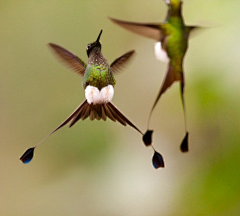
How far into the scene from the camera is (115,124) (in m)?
2.27

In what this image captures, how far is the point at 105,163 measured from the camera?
2172 millimetres

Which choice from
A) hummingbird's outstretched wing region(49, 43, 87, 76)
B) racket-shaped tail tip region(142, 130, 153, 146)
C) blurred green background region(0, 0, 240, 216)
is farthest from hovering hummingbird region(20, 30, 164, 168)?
blurred green background region(0, 0, 240, 216)

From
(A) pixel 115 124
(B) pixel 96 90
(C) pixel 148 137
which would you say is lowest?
(C) pixel 148 137

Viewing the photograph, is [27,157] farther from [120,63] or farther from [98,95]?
[120,63]

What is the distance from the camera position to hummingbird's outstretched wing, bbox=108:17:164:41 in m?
0.46

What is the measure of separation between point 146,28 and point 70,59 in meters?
0.32

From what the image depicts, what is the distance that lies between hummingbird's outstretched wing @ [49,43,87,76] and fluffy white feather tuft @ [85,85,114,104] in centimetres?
10

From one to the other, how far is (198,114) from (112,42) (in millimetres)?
560

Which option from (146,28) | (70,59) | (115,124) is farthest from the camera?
(115,124)

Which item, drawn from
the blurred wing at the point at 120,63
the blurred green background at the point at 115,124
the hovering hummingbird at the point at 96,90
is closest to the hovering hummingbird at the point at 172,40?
the hovering hummingbird at the point at 96,90

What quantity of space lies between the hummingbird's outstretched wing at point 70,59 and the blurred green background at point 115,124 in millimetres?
1083

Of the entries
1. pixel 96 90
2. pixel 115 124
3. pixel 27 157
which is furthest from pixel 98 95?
pixel 115 124

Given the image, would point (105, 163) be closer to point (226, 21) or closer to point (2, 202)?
point (2, 202)

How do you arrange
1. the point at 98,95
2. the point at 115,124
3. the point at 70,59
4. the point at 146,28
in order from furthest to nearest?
1. the point at 115,124
2. the point at 70,59
3. the point at 98,95
4. the point at 146,28
